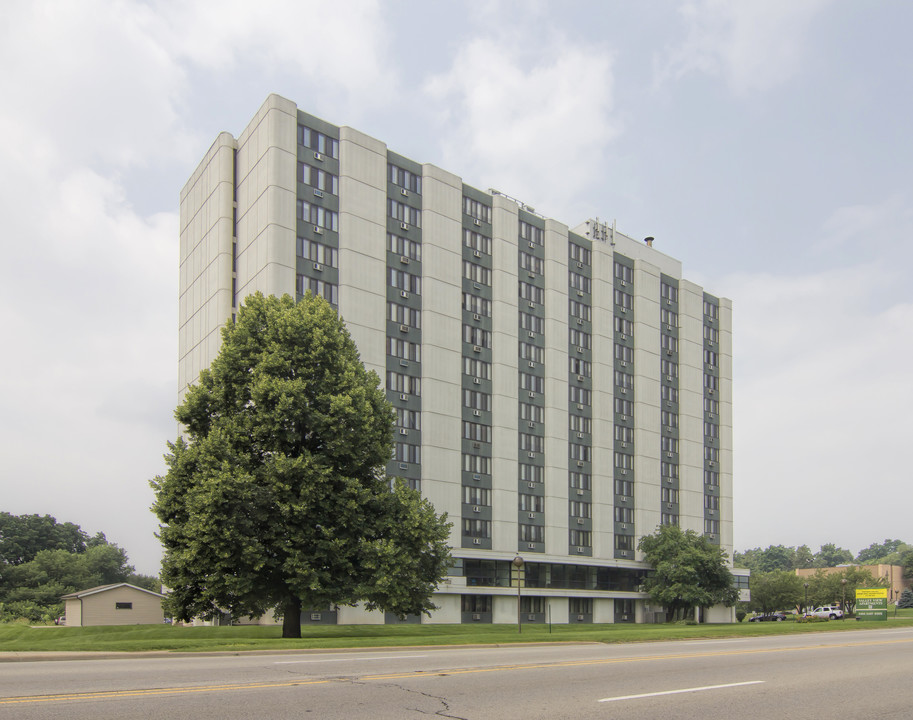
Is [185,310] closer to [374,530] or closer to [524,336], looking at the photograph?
[524,336]

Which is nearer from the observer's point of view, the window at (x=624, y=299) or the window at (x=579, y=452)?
the window at (x=579, y=452)

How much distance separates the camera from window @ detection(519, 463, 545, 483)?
70.4 meters

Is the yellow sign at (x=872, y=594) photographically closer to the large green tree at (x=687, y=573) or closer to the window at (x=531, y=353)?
the large green tree at (x=687, y=573)

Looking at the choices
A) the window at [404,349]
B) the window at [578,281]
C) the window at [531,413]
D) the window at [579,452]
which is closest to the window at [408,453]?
the window at [404,349]

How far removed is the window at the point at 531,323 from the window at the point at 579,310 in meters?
3.94

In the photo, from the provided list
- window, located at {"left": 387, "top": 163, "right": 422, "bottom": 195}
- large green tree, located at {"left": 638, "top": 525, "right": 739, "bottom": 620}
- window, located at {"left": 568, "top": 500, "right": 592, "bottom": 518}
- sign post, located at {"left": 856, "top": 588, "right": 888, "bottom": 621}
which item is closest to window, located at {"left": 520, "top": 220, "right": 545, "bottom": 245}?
window, located at {"left": 387, "top": 163, "right": 422, "bottom": 195}

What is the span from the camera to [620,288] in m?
83.0

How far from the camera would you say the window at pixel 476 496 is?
65.8 metres

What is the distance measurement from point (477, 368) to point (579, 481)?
1549cm

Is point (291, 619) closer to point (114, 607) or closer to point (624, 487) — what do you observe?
point (114, 607)

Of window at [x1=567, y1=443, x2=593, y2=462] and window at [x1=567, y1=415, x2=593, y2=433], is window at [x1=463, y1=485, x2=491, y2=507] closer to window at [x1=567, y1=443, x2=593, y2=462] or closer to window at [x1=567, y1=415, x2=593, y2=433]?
window at [x1=567, y1=443, x2=593, y2=462]

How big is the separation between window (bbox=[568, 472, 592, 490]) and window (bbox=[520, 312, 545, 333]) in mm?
13387

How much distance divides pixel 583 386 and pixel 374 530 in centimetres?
4466

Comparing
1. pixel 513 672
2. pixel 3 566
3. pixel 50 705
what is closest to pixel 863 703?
pixel 513 672
